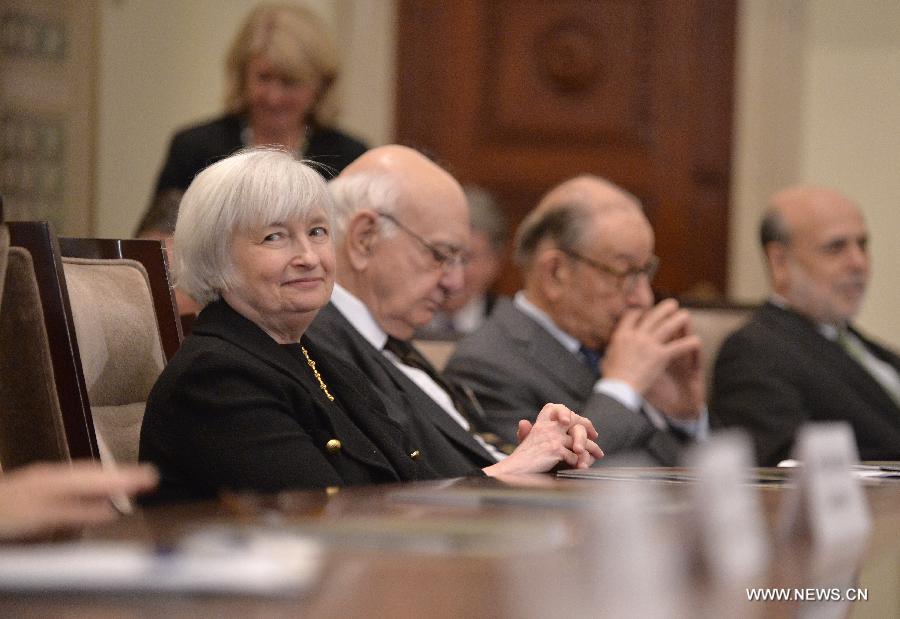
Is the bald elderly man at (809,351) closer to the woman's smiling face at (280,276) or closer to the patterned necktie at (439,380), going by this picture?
the patterned necktie at (439,380)

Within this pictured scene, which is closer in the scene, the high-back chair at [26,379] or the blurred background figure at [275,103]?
the high-back chair at [26,379]

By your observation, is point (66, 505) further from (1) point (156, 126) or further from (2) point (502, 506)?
(1) point (156, 126)

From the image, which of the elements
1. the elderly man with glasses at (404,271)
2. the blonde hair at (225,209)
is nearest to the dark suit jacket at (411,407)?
the elderly man with glasses at (404,271)

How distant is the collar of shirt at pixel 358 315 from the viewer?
2.84 meters

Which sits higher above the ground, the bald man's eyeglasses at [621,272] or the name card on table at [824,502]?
the name card on table at [824,502]

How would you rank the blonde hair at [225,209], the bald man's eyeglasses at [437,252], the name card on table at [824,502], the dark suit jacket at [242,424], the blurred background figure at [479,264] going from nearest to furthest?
the name card on table at [824,502] < the dark suit jacket at [242,424] < the blonde hair at [225,209] < the bald man's eyeglasses at [437,252] < the blurred background figure at [479,264]

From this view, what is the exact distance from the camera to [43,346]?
202 cm

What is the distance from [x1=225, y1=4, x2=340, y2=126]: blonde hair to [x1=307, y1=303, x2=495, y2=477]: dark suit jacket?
162 cm

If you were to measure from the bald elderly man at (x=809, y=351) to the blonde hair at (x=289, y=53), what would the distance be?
4.81 feet

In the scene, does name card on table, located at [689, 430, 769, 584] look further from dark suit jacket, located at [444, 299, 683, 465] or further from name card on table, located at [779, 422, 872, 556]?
dark suit jacket, located at [444, 299, 683, 465]

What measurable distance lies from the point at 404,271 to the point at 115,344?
819 mm

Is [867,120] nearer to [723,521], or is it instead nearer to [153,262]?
[153,262]

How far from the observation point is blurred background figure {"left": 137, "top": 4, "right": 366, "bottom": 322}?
4105 millimetres

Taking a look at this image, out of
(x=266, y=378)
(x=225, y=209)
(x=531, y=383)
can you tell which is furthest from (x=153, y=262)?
(x=531, y=383)
